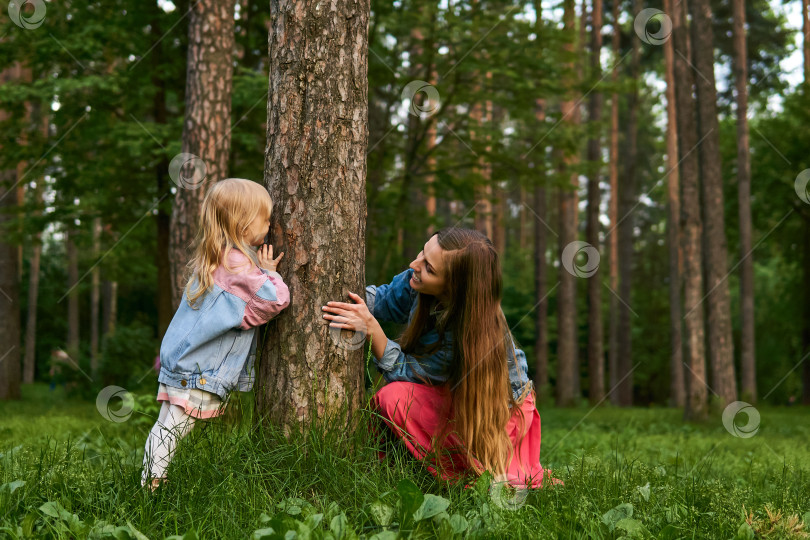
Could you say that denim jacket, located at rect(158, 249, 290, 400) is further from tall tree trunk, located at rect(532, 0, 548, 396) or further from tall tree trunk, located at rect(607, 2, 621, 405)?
tall tree trunk, located at rect(607, 2, 621, 405)

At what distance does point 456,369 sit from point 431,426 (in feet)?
0.93

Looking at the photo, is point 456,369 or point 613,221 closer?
point 456,369

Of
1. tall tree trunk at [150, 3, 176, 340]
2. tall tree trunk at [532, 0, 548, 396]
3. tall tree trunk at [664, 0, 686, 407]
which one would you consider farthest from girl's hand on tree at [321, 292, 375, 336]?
tall tree trunk at [664, 0, 686, 407]

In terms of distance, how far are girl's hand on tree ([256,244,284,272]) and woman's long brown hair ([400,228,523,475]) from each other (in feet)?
2.55

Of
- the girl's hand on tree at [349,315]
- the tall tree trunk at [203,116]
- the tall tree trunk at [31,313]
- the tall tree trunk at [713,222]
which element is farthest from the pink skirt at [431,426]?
the tall tree trunk at [31,313]

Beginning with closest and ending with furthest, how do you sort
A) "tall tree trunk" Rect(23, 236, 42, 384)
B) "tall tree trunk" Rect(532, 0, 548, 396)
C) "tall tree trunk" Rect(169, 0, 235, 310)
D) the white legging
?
1. the white legging
2. "tall tree trunk" Rect(169, 0, 235, 310)
3. "tall tree trunk" Rect(532, 0, 548, 396)
4. "tall tree trunk" Rect(23, 236, 42, 384)

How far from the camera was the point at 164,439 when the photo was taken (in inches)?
116

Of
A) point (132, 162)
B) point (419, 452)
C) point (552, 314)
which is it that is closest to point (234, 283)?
point (419, 452)

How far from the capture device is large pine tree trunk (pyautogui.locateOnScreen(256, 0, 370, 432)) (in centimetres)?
303

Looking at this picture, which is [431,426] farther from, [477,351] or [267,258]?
[267,258]

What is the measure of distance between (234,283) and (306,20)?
1.21 meters

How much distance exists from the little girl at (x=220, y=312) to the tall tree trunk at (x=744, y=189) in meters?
15.7

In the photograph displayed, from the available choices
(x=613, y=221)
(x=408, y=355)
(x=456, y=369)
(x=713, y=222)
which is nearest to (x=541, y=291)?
(x=713, y=222)

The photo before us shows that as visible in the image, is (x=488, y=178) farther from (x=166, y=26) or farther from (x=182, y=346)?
(x=182, y=346)
